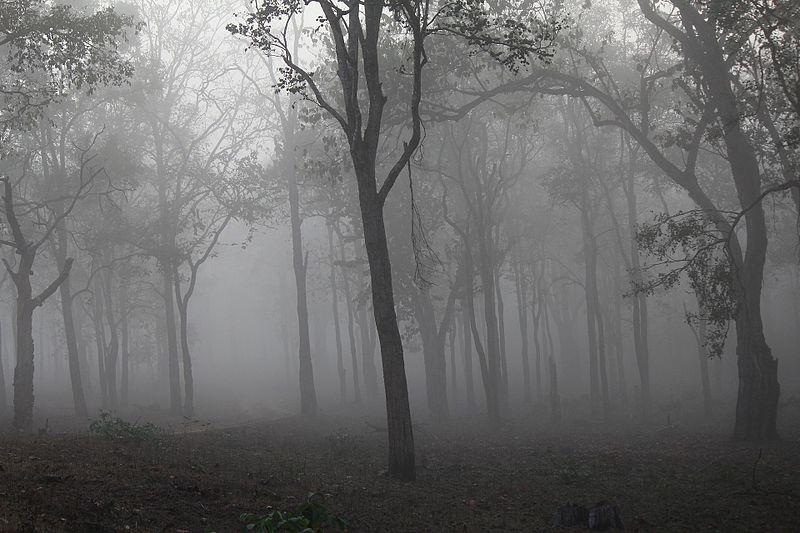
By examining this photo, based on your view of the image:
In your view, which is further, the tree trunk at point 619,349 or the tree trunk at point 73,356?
the tree trunk at point 619,349

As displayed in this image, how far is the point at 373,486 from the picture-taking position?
11.8m

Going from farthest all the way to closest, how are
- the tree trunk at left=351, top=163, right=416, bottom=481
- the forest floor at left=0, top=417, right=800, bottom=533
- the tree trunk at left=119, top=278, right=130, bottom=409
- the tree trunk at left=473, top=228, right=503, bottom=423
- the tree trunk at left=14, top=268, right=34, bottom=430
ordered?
1. the tree trunk at left=119, top=278, right=130, bottom=409
2. the tree trunk at left=473, top=228, right=503, bottom=423
3. the tree trunk at left=14, top=268, right=34, bottom=430
4. the tree trunk at left=351, top=163, right=416, bottom=481
5. the forest floor at left=0, top=417, right=800, bottom=533

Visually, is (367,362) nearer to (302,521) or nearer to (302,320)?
(302,320)

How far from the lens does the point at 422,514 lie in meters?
10.2

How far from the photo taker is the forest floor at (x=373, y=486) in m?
8.60

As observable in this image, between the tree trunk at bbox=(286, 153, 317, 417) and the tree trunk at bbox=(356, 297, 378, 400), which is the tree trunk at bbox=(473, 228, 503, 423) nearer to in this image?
the tree trunk at bbox=(286, 153, 317, 417)

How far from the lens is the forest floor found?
8.60 metres

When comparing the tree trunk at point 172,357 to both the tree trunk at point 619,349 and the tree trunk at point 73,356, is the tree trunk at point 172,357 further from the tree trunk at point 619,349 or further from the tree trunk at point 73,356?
the tree trunk at point 619,349

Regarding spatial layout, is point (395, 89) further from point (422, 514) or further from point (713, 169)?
point (713, 169)

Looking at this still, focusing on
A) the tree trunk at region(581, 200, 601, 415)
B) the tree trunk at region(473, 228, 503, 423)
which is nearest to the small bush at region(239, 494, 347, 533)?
the tree trunk at region(473, 228, 503, 423)

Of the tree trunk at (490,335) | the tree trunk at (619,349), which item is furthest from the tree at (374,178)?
the tree trunk at (619,349)

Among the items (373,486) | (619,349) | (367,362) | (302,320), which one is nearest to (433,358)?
(302,320)

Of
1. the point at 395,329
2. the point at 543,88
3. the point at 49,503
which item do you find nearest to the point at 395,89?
the point at 543,88

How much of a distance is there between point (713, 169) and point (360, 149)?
28.2m
